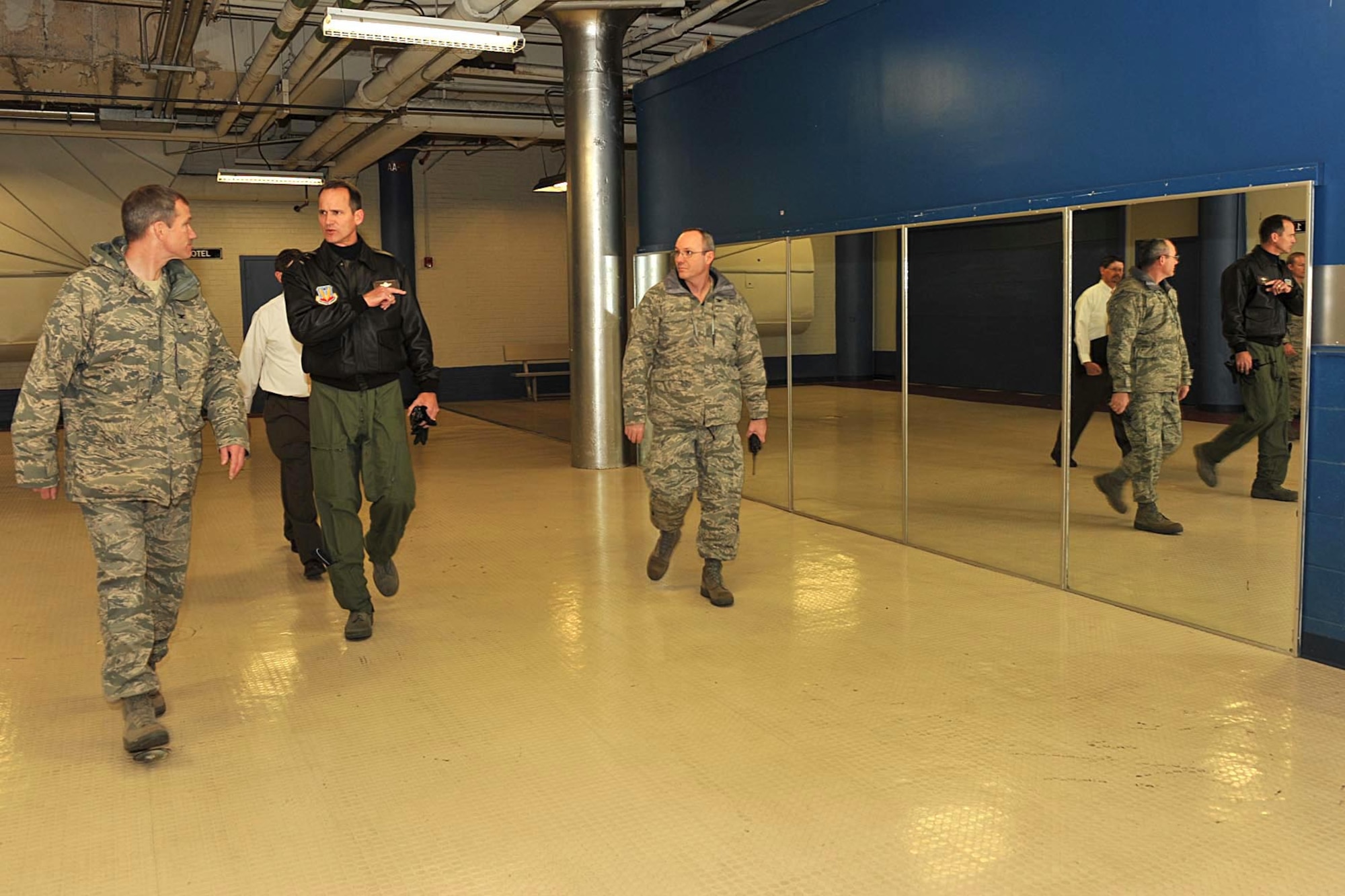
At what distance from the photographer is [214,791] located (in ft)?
10.8

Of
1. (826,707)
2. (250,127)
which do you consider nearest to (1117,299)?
(826,707)

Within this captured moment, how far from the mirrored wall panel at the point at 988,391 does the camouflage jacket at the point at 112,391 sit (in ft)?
12.4

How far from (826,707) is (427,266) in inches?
522

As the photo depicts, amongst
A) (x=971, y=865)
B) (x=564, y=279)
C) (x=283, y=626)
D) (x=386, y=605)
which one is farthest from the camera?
(x=564, y=279)

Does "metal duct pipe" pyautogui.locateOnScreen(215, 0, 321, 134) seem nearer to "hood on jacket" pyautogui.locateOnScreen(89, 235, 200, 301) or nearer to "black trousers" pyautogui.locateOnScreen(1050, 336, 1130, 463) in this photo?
"hood on jacket" pyautogui.locateOnScreen(89, 235, 200, 301)

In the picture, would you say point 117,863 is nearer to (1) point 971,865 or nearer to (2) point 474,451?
(1) point 971,865

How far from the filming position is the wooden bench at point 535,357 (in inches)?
661

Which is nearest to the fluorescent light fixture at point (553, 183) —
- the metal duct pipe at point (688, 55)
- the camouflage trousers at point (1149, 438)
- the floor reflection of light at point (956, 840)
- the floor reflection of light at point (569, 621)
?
the metal duct pipe at point (688, 55)

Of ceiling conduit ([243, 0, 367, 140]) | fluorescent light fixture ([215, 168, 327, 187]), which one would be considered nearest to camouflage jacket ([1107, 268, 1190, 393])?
ceiling conduit ([243, 0, 367, 140])

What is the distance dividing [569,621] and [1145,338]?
8.99 ft

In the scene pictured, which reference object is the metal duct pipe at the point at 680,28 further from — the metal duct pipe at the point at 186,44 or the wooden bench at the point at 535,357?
the wooden bench at the point at 535,357

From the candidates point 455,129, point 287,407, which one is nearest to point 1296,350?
point 287,407

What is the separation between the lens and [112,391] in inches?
137

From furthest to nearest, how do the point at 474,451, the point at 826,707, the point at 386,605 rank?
the point at 474,451
the point at 386,605
the point at 826,707
